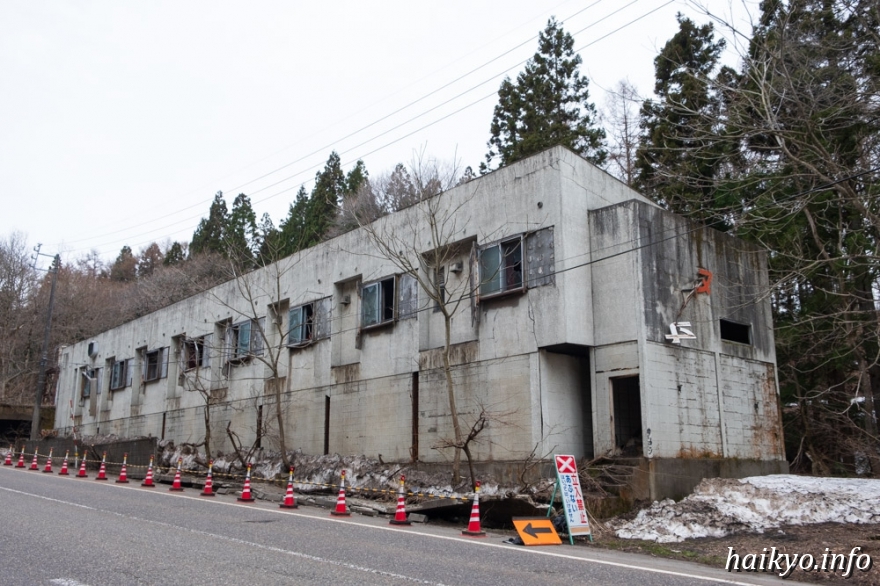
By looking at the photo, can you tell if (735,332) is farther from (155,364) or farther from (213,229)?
(213,229)

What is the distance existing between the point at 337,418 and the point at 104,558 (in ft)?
50.9

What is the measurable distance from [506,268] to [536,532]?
8.68 meters

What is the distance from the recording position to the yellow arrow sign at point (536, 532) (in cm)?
1197

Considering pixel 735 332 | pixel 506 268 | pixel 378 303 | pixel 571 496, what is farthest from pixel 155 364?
pixel 571 496

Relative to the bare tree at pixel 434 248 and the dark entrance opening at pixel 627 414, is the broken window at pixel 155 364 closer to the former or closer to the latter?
the bare tree at pixel 434 248

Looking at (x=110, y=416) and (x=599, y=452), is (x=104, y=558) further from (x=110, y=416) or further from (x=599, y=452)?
(x=110, y=416)

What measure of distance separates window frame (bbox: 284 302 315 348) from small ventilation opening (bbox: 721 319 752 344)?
44.8ft

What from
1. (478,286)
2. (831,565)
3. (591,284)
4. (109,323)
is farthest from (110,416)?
(831,565)

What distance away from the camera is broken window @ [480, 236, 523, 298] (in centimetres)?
1922

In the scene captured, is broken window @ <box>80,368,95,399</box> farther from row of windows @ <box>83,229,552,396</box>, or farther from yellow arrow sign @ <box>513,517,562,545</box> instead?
yellow arrow sign @ <box>513,517,562,545</box>

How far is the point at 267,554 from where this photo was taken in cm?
906

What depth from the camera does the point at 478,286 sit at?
767 inches

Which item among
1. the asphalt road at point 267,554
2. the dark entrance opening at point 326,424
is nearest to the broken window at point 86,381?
the dark entrance opening at point 326,424

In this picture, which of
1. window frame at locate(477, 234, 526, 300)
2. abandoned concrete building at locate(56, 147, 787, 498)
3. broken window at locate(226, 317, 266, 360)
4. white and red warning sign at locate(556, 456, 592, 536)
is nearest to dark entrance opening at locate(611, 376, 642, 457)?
abandoned concrete building at locate(56, 147, 787, 498)
